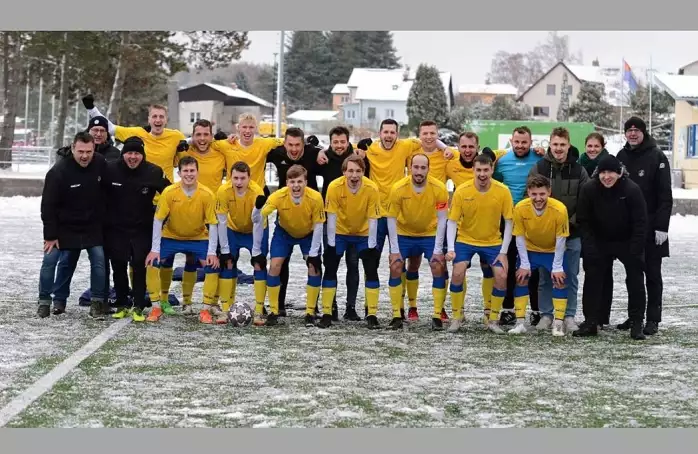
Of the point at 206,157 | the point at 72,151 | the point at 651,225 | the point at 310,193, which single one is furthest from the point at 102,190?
the point at 651,225

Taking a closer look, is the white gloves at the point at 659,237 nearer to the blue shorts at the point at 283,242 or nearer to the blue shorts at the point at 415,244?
the blue shorts at the point at 415,244

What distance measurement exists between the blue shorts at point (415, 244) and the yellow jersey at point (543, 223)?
0.85m

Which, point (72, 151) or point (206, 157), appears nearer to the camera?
point (72, 151)

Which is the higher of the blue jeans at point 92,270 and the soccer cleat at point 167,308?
the blue jeans at point 92,270

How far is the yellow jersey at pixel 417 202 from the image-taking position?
32.2ft

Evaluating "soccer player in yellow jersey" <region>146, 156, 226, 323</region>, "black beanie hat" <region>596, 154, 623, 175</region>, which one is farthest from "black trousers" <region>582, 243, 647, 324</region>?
"soccer player in yellow jersey" <region>146, 156, 226, 323</region>

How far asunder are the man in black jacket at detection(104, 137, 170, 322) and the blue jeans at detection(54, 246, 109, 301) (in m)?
0.14

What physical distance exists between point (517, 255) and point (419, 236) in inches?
36.7

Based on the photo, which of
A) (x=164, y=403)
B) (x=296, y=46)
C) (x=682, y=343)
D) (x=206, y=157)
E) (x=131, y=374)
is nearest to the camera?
(x=164, y=403)

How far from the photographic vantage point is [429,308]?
37.3ft

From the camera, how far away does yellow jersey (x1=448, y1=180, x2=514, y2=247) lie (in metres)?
9.57

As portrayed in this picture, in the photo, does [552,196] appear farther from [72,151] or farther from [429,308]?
[72,151]

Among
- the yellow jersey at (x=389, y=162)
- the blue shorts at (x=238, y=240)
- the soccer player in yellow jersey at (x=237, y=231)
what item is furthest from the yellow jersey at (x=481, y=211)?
the blue shorts at (x=238, y=240)

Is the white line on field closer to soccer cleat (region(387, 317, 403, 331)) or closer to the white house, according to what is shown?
soccer cleat (region(387, 317, 403, 331))
